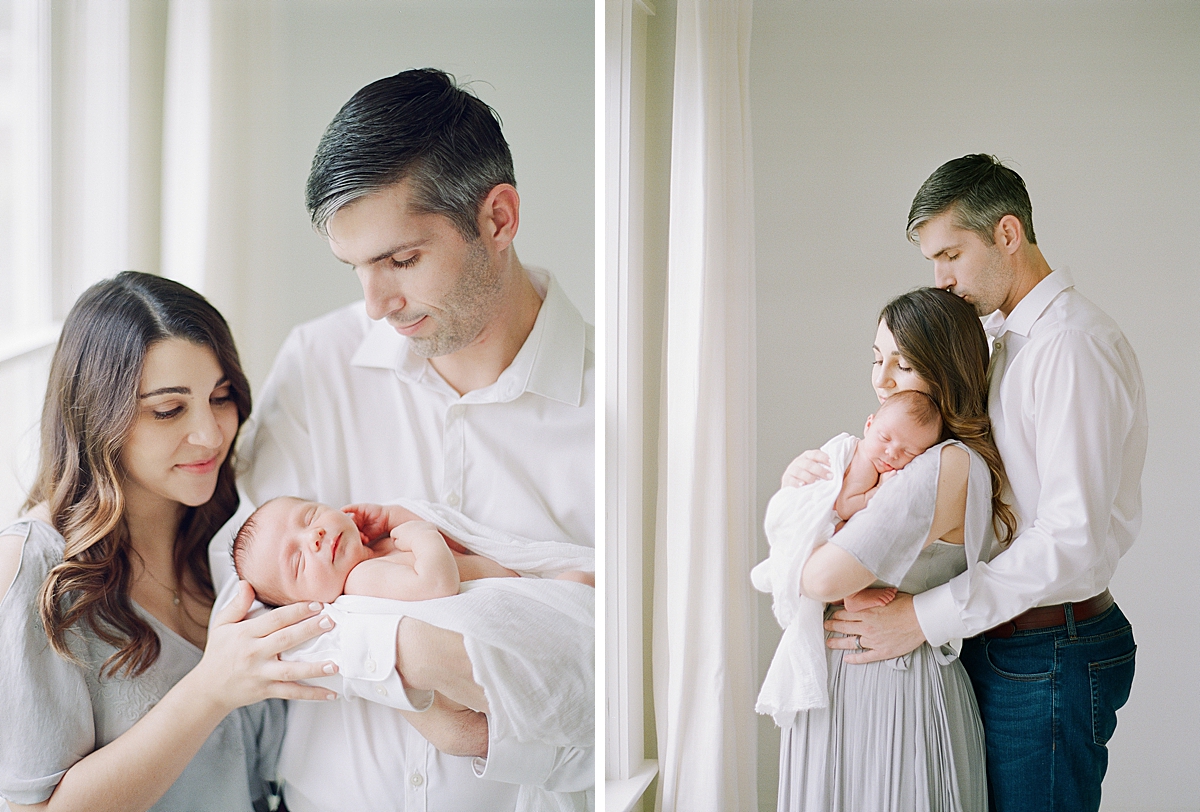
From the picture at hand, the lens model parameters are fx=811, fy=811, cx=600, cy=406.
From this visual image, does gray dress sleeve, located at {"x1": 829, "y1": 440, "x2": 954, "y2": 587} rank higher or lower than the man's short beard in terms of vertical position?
lower

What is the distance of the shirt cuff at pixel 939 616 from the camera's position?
5.25 feet

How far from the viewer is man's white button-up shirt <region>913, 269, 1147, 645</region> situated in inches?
61.7

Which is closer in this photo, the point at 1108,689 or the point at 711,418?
the point at 1108,689

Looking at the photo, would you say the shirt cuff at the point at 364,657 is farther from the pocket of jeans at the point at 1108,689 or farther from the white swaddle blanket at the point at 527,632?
the pocket of jeans at the point at 1108,689

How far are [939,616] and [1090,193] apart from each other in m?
0.90

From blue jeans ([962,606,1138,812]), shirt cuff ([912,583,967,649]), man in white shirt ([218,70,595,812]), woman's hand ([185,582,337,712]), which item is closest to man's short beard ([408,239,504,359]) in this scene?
man in white shirt ([218,70,595,812])

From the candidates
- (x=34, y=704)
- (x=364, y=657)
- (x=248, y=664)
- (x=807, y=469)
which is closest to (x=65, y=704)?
(x=34, y=704)

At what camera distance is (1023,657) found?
160 cm

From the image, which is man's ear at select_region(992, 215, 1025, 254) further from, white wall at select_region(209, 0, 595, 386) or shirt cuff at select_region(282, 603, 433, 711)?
shirt cuff at select_region(282, 603, 433, 711)

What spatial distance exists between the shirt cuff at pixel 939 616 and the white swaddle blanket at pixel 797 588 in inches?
7.6

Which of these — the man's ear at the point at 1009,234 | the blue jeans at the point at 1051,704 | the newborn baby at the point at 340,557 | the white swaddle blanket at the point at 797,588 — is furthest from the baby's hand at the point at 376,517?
the man's ear at the point at 1009,234

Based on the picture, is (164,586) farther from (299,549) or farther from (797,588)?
(797,588)

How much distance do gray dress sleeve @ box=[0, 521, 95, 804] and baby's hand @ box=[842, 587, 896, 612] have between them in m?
1.49

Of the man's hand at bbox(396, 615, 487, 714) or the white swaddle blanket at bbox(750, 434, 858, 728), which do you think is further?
the white swaddle blanket at bbox(750, 434, 858, 728)
